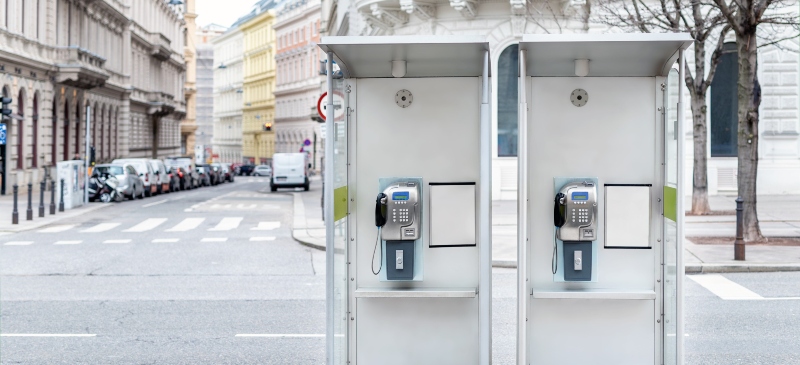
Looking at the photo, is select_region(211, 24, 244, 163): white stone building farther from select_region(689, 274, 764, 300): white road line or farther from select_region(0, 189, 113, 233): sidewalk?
select_region(689, 274, 764, 300): white road line

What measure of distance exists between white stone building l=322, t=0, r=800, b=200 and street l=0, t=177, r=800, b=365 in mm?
12163

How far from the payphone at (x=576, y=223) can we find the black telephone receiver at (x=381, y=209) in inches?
46.7

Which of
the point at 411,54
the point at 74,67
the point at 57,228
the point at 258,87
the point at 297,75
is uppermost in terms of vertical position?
the point at 258,87

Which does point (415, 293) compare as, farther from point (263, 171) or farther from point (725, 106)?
point (263, 171)

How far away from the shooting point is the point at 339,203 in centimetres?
722

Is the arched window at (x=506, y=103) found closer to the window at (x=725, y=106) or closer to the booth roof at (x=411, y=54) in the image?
the window at (x=725, y=106)

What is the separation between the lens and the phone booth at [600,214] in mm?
7320

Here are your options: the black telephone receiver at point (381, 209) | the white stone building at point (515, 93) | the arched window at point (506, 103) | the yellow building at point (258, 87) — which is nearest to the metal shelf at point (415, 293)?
the black telephone receiver at point (381, 209)

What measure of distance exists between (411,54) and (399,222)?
3.81 ft

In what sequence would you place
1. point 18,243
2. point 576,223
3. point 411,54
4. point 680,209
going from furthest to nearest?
point 18,243 < point 576,223 < point 411,54 < point 680,209

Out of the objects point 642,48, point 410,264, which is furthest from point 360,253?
point 642,48

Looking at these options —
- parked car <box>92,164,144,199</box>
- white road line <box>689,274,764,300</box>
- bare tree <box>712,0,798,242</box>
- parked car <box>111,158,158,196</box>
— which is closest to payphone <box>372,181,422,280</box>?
white road line <box>689,274,764,300</box>

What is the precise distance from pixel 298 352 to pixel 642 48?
436cm

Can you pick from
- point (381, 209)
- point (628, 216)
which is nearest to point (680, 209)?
point (628, 216)
